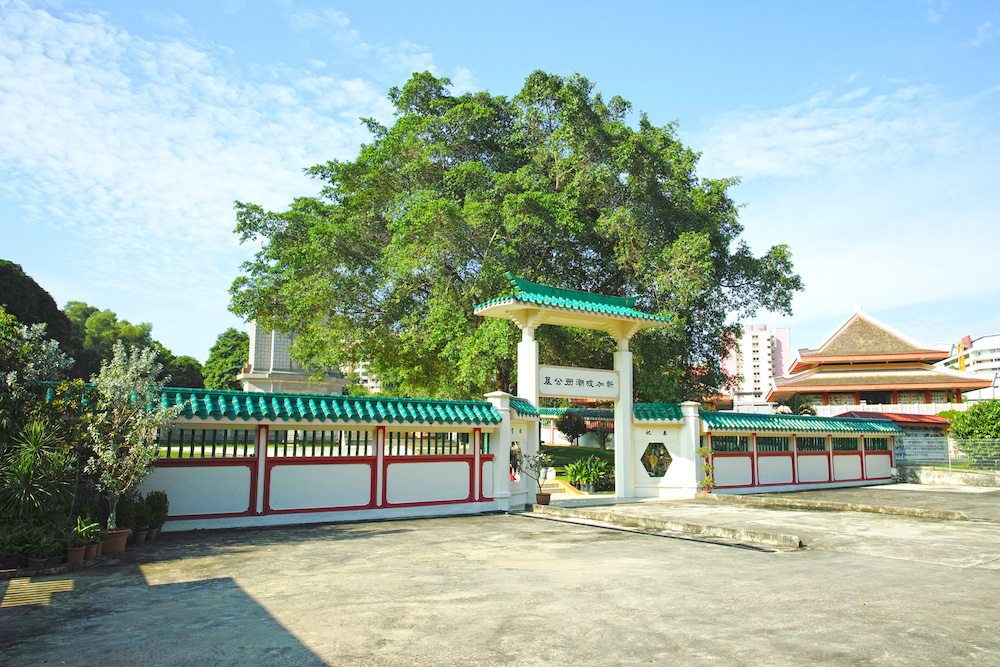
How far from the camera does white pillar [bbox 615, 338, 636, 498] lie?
1891cm

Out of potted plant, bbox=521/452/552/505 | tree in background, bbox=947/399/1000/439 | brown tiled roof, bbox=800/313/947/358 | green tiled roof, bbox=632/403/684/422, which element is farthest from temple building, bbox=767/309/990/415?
potted plant, bbox=521/452/552/505

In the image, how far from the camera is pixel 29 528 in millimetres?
8586

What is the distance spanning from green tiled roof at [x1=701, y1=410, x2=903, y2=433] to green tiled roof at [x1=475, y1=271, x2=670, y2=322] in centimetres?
385

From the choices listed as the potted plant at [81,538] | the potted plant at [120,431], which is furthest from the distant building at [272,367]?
the potted plant at [81,538]

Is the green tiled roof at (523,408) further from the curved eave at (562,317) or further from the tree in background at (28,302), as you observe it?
the tree in background at (28,302)

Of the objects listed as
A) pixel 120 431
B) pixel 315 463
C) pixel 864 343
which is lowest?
pixel 315 463

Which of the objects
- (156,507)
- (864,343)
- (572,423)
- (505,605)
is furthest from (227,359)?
(505,605)

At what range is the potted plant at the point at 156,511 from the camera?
10867 millimetres

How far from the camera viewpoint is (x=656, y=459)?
2084cm

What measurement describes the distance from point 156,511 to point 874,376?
4044 centimetres

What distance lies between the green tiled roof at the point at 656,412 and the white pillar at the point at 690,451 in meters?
0.28

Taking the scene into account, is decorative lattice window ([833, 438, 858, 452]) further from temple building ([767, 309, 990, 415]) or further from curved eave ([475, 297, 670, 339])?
temple building ([767, 309, 990, 415])

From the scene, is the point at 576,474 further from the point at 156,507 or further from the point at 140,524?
the point at 140,524

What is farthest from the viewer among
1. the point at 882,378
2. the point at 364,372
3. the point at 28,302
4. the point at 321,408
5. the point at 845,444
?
the point at 882,378
